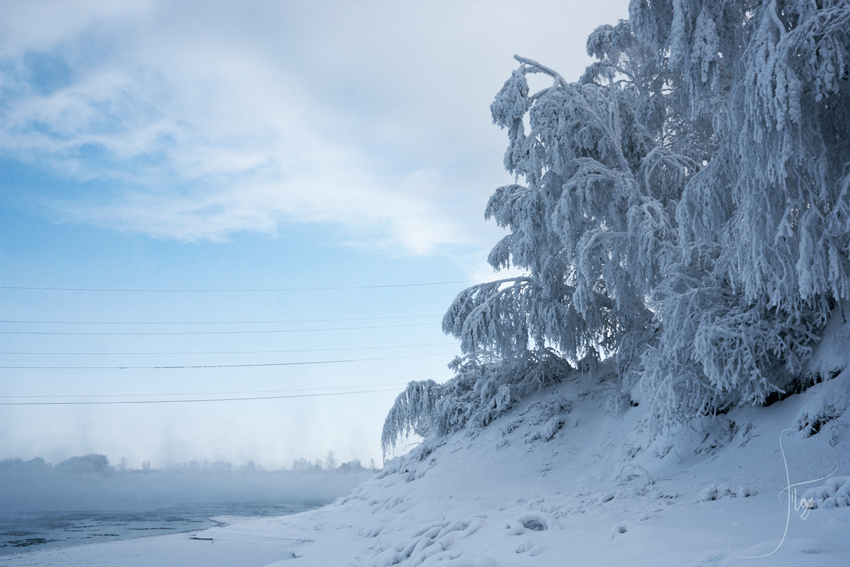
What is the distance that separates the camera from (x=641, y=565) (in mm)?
3514

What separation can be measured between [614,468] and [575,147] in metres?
7.23

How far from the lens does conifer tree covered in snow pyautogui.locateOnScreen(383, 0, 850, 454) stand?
16.2 feet

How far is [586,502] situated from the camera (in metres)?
6.41

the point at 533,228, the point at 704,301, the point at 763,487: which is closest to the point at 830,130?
the point at 704,301

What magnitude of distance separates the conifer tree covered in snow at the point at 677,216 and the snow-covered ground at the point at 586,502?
63 cm

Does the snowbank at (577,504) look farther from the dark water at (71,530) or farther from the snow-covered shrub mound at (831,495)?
the dark water at (71,530)

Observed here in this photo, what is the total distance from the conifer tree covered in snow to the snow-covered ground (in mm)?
634

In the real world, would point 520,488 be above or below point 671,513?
below

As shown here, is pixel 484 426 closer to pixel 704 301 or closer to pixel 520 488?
pixel 520 488

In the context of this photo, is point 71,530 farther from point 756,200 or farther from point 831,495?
point 756,200

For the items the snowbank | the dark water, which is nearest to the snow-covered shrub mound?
the snowbank

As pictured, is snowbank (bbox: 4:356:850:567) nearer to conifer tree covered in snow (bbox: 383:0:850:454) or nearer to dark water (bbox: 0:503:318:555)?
conifer tree covered in snow (bbox: 383:0:850:454)

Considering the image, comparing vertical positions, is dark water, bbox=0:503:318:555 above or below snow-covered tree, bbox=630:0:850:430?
below

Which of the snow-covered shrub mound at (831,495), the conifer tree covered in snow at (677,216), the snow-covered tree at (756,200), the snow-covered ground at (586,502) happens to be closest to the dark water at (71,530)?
the snow-covered ground at (586,502)
